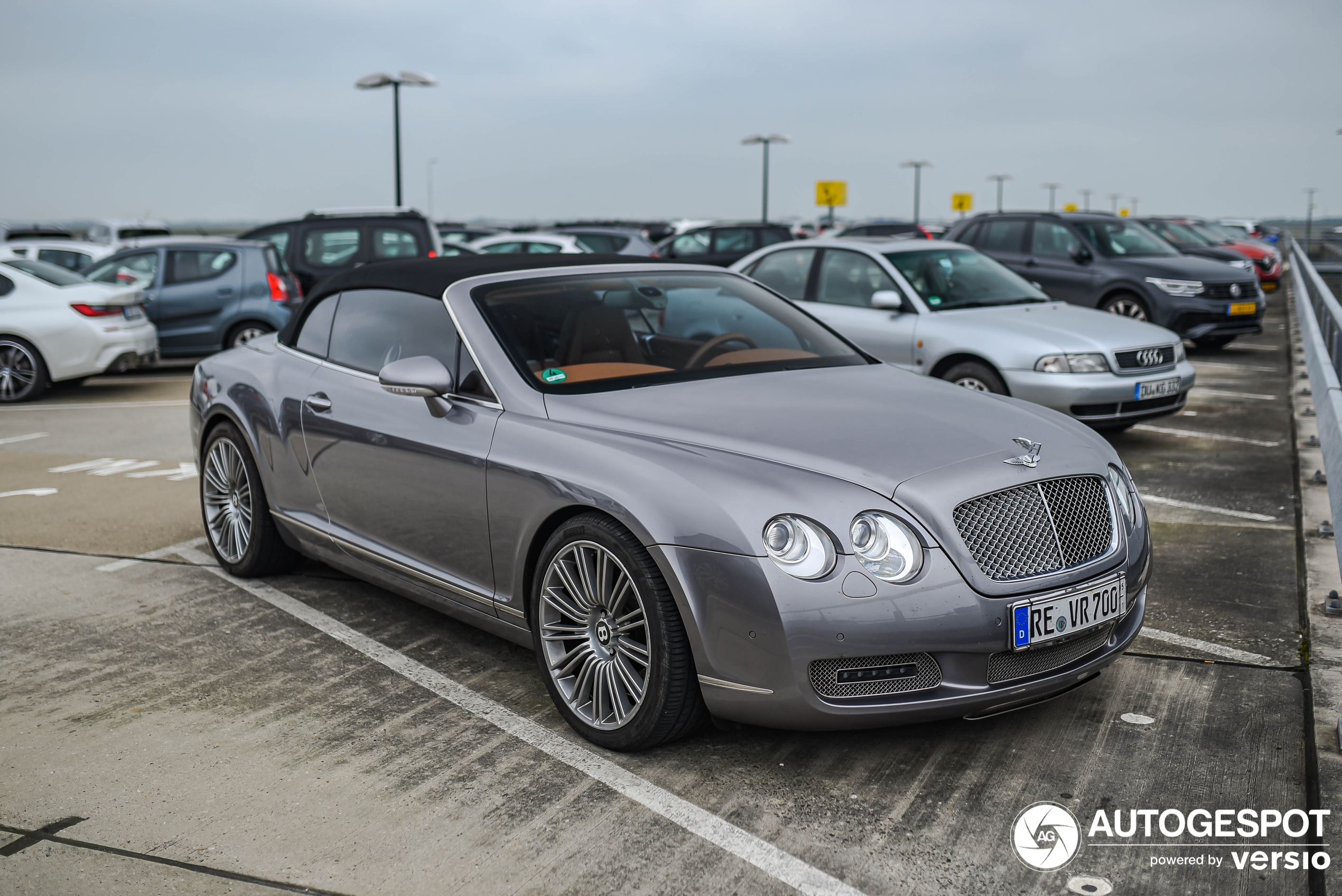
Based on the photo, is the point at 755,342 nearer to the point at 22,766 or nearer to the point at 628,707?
the point at 628,707

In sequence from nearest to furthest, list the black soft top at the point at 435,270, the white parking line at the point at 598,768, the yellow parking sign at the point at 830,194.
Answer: the white parking line at the point at 598,768 → the black soft top at the point at 435,270 → the yellow parking sign at the point at 830,194

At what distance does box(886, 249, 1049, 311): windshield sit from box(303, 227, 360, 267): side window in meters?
7.60

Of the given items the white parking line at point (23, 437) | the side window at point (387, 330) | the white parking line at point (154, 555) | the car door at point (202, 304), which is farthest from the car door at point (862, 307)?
the car door at point (202, 304)

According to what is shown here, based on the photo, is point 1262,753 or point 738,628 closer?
point 738,628

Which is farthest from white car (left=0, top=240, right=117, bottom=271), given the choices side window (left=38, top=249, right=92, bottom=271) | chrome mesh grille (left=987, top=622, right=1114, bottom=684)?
chrome mesh grille (left=987, top=622, right=1114, bottom=684)

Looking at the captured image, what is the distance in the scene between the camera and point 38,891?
288 centimetres

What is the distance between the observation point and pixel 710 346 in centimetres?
463

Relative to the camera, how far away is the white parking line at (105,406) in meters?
11.7

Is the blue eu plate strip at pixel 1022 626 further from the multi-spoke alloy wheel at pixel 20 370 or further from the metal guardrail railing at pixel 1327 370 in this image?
the multi-spoke alloy wheel at pixel 20 370

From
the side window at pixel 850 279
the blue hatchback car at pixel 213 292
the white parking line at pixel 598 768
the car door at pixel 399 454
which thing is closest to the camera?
the white parking line at pixel 598 768

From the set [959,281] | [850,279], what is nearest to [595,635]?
[850,279]

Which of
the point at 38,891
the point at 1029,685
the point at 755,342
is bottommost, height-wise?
the point at 38,891

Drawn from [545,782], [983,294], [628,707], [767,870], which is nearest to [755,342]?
[628,707]

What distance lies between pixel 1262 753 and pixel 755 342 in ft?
7.48
